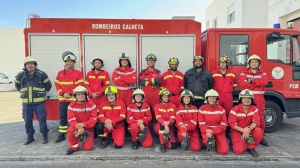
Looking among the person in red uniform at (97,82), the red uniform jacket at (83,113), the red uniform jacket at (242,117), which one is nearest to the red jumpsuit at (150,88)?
the person in red uniform at (97,82)

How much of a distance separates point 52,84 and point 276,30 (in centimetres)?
534

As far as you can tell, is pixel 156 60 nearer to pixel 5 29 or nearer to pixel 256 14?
pixel 256 14

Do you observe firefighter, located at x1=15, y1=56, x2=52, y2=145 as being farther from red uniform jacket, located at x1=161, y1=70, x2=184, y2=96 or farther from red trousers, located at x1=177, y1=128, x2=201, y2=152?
red trousers, located at x1=177, y1=128, x2=201, y2=152

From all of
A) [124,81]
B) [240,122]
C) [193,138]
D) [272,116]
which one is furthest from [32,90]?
[272,116]

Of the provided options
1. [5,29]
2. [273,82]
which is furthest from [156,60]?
[5,29]

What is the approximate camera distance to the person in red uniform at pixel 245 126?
4.23 m

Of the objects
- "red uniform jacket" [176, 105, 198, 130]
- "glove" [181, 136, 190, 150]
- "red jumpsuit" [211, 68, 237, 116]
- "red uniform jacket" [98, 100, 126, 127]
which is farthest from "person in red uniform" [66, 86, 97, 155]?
"red jumpsuit" [211, 68, 237, 116]

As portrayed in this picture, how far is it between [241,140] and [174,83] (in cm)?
171

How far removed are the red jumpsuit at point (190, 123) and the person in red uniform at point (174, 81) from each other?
40 cm

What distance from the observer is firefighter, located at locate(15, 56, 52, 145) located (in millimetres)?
4801

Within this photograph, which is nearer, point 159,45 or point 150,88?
point 150,88

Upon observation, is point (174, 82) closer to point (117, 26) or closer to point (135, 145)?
point (135, 145)

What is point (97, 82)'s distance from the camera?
4.97 meters

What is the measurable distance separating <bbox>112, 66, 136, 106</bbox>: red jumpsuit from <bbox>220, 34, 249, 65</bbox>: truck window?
2199 millimetres
